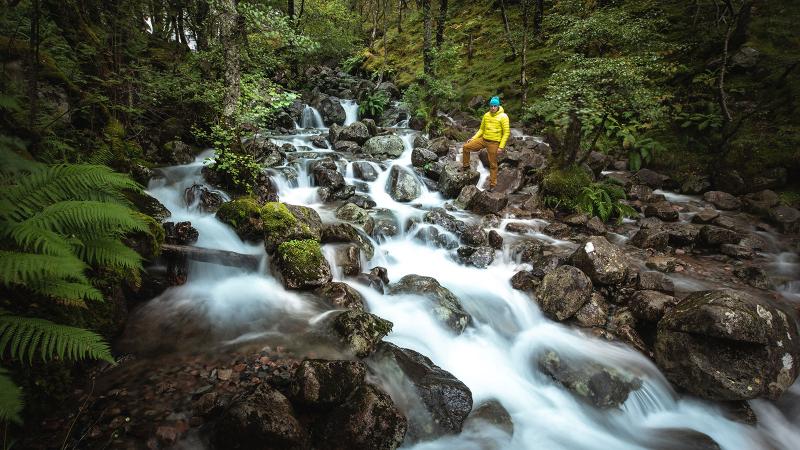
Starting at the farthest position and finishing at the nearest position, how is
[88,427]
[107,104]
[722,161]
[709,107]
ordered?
[709,107] < [722,161] < [107,104] < [88,427]

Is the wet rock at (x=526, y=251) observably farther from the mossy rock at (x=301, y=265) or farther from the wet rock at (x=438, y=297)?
the mossy rock at (x=301, y=265)

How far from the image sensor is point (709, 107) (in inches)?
435

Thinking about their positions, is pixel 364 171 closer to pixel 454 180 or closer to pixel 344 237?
pixel 454 180

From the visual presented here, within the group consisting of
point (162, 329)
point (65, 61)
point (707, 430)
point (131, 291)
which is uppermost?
point (65, 61)

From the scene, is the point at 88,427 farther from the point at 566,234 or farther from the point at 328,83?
the point at 328,83

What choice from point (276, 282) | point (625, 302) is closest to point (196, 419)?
point (276, 282)

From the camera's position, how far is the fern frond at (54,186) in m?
2.99

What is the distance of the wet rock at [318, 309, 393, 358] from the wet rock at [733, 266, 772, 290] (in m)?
6.66

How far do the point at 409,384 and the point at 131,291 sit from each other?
3631mm

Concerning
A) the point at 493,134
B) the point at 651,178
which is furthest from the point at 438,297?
the point at 651,178

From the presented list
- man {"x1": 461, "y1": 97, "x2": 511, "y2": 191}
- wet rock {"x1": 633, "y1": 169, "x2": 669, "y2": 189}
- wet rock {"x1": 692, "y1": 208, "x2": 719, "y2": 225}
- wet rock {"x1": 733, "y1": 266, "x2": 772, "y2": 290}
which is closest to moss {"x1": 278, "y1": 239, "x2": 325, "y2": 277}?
man {"x1": 461, "y1": 97, "x2": 511, "y2": 191}

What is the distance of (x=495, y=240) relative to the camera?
7.87 meters

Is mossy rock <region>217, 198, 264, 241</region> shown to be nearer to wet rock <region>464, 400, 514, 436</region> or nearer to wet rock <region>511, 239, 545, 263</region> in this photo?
wet rock <region>464, 400, 514, 436</region>

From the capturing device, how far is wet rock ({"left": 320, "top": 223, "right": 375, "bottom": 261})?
22.5 ft
